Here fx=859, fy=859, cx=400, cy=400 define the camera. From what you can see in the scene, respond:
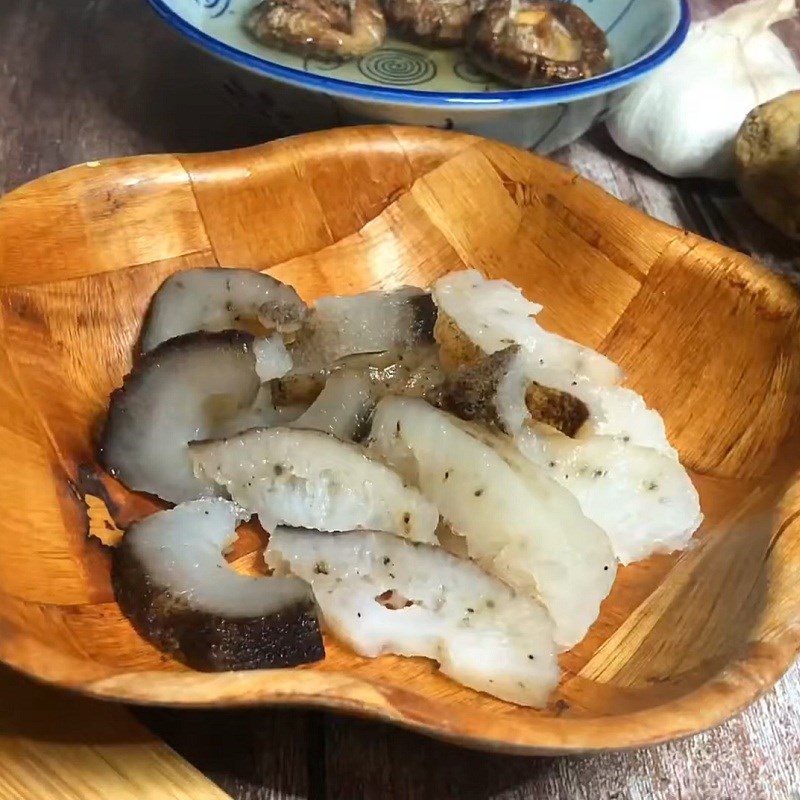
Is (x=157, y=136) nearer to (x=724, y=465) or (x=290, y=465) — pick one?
(x=290, y=465)

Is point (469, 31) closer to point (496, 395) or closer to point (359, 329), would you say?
point (359, 329)

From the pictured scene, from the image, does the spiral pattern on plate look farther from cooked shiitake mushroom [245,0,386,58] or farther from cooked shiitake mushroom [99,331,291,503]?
cooked shiitake mushroom [99,331,291,503]

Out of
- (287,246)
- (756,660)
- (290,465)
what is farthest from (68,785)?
(287,246)

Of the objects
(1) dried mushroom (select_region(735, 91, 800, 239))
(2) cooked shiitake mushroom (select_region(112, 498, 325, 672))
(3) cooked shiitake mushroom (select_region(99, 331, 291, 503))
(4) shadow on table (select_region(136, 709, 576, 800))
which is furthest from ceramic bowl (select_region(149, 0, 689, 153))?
(4) shadow on table (select_region(136, 709, 576, 800))

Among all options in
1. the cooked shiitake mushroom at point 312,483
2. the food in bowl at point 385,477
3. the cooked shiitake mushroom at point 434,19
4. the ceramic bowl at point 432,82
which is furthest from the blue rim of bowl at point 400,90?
the cooked shiitake mushroom at point 312,483

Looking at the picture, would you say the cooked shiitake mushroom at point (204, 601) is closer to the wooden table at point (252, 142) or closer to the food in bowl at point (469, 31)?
the wooden table at point (252, 142)

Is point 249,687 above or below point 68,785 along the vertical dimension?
above

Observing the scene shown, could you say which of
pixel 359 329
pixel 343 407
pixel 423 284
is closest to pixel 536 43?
pixel 423 284
